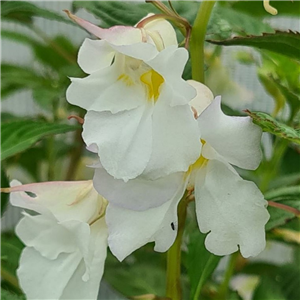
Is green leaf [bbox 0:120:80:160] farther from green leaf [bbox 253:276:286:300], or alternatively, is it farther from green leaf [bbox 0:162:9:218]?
green leaf [bbox 253:276:286:300]

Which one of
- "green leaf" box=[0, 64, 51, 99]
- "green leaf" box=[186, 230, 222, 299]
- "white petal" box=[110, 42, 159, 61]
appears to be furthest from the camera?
"green leaf" box=[0, 64, 51, 99]

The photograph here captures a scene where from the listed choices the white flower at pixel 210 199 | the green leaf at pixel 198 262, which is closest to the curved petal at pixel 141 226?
the white flower at pixel 210 199

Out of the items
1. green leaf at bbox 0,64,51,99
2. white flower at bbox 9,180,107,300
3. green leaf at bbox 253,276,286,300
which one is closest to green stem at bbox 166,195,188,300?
white flower at bbox 9,180,107,300

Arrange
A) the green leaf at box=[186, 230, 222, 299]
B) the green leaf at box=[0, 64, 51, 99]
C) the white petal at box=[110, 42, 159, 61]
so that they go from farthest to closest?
the green leaf at box=[0, 64, 51, 99], the green leaf at box=[186, 230, 222, 299], the white petal at box=[110, 42, 159, 61]

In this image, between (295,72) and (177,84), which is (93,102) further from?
(295,72)

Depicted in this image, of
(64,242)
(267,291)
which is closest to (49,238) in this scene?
(64,242)

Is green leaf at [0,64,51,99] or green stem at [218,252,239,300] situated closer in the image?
green stem at [218,252,239,300]

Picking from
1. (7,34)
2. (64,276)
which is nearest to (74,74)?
(7,34)
